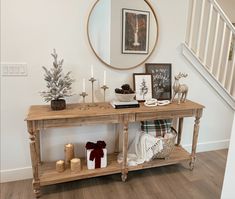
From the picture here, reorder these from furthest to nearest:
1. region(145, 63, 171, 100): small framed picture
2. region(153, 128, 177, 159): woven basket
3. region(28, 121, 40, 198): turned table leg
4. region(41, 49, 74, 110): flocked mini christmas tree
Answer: region(145, 63, 171, 100): small framed picture
region(153, 128, 177, 159): woven basket
region(41, 49, 74, 110): flocked mini christmas tree
region(28, 121, 40, 198): turned table leg

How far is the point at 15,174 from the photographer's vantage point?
6.93ft

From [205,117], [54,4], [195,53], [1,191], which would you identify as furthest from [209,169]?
[54,4]

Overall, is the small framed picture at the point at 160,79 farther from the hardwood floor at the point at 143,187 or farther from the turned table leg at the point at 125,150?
the hardwood floor at the point at 143,187

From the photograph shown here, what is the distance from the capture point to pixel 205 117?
2.76 meters

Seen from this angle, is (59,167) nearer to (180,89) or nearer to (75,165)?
(75,165)

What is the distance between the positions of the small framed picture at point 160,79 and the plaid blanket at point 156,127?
307 millimetres

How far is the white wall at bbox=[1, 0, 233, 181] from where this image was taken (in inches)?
73.4

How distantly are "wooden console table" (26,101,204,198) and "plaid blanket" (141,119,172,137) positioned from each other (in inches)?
8.7

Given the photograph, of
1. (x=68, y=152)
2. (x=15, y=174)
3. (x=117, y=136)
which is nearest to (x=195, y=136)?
(x=117, y=136)

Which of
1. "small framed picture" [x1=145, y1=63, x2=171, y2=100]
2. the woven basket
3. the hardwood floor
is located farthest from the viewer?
"small framed picture" [x1=145, y1=63, x2=171, y2=100]

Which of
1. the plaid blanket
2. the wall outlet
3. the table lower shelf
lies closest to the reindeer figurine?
the plaid blanket

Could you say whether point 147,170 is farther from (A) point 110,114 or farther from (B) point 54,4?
(B) point 54,4

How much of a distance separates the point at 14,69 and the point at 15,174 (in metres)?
1.09

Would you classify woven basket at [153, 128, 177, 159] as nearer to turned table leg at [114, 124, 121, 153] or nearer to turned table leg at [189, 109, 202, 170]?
turned table leg at [189, 109, 202, 170]
